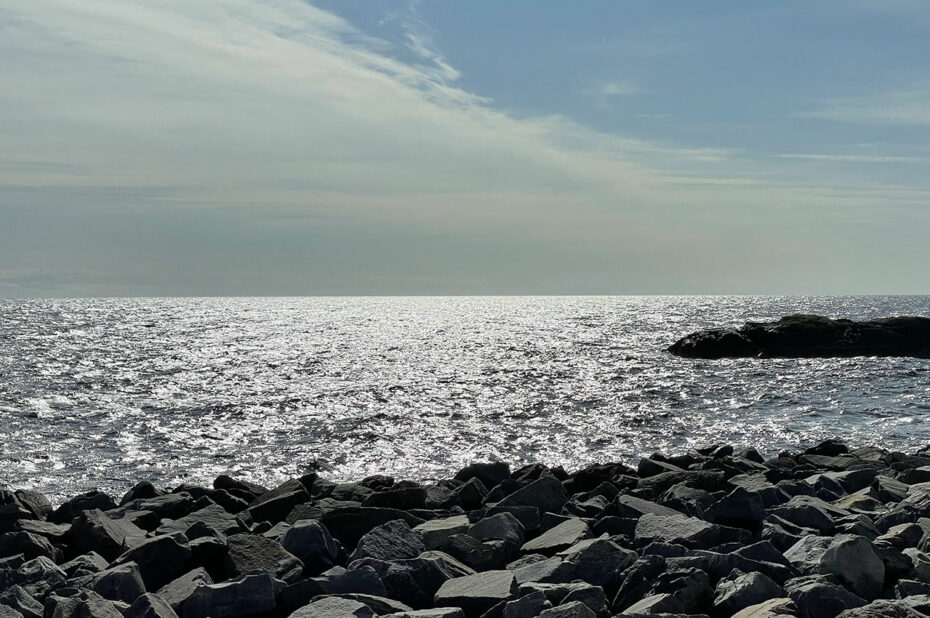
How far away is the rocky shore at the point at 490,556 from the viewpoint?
6523 millimetres

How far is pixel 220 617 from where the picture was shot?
671cm

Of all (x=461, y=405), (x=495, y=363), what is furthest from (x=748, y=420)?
(x=495, y=363)

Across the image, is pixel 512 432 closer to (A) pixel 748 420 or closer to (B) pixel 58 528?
(A) pixel 748 420

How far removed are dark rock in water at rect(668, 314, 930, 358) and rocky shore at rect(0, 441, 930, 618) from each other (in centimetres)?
5564

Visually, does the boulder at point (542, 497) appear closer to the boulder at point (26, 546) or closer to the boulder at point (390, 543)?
the boulder at point (390, 543)

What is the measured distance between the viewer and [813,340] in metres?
65.3

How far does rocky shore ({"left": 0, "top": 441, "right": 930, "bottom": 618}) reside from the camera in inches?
257

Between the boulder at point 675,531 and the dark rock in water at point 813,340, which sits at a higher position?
the boulder at point 675,531

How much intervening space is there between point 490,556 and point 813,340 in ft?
206

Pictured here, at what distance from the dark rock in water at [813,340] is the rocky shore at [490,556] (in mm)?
55640

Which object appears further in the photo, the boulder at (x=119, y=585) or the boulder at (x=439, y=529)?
the boulder at (x=439, y=529)

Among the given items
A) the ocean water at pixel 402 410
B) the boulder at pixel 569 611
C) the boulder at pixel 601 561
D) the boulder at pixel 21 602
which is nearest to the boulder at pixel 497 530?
the boulder at pixel 601 561

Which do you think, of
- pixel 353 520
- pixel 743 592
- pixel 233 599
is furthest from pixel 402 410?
pixel 743 592

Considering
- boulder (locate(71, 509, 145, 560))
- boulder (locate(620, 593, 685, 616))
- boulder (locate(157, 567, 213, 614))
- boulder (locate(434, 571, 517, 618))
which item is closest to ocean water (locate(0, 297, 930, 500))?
boulder (locate(71, 509, 145, 560))
